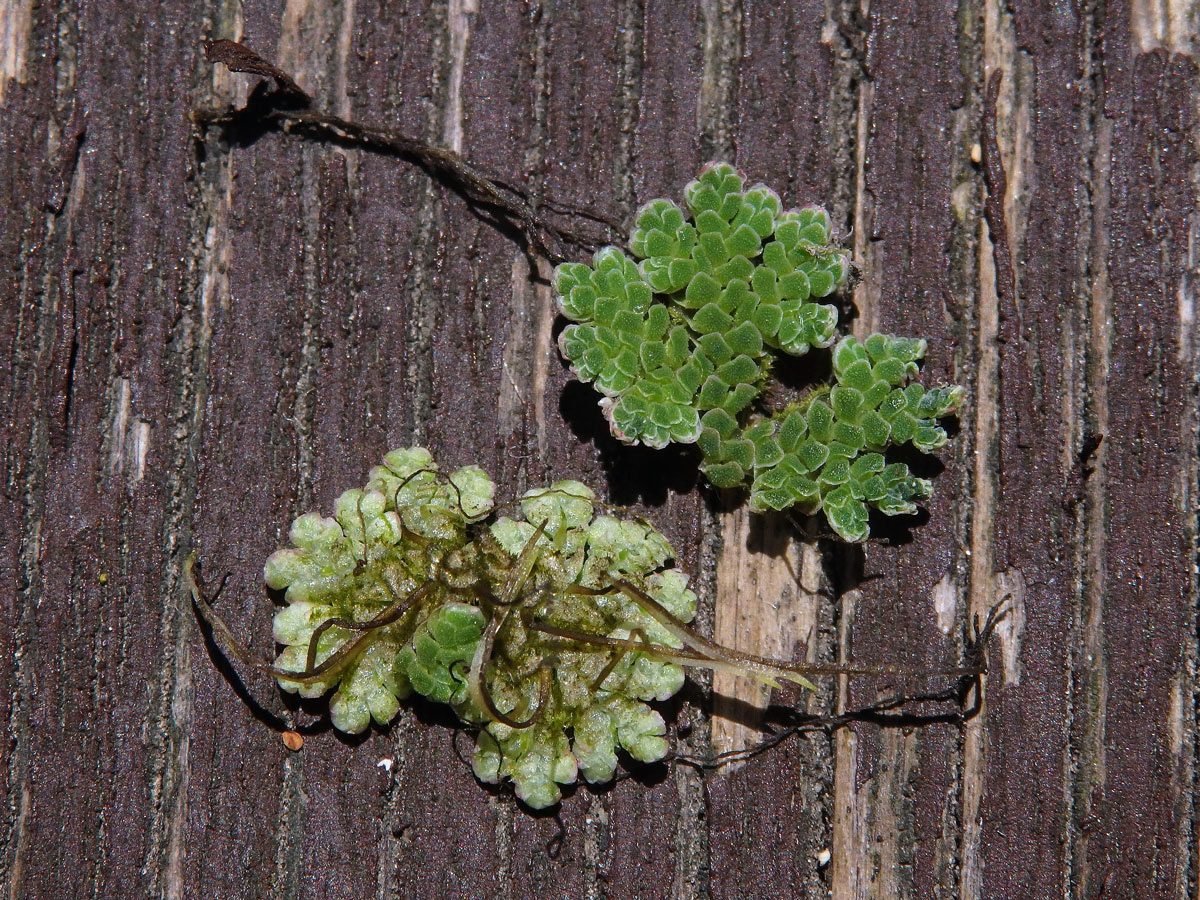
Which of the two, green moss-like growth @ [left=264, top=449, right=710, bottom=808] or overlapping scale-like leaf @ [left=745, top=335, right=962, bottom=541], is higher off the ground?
overlapping scale-like leaf @ [left=745, top=335, right=962, bottom=541]

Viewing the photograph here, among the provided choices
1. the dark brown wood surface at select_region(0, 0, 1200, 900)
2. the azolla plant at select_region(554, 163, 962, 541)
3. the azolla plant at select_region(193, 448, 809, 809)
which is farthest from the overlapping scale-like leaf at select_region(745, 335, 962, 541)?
the azolla plant at select_region(193, 448, 809, 809)

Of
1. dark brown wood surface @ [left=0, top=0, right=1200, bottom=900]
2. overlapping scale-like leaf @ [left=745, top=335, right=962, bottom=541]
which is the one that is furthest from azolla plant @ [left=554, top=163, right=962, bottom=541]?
dark brown wood surface @ [left=0, top=0, right=1200, bottom=900]

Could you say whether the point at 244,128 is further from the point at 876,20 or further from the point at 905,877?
the point at 905,877

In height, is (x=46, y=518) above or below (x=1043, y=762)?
above

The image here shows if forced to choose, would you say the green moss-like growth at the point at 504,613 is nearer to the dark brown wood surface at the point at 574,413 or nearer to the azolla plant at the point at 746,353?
the dark brown wood surface at the point at 574,413

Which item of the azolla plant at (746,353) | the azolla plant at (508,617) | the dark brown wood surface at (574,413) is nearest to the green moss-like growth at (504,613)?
the azolla plant at (508,617)

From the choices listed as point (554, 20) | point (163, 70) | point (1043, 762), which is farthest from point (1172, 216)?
point (163, 70)

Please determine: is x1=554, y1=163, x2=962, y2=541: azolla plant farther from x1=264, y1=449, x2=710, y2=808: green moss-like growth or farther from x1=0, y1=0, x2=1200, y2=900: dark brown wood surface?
x1=264, y1=449, x2=710, y2=808: green moss-like growth
